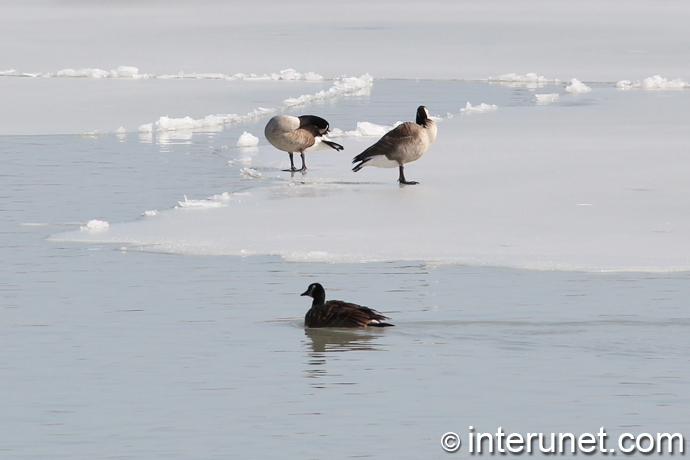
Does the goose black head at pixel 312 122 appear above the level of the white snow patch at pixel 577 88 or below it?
below

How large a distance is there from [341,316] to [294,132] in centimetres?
813

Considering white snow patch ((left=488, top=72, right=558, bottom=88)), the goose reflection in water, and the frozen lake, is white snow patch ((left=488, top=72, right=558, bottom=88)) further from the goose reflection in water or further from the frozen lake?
the goose reflection in water

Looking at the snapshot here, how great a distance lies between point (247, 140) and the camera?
61.0 ft

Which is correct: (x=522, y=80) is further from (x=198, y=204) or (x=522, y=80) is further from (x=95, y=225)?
(x=95, y=225)

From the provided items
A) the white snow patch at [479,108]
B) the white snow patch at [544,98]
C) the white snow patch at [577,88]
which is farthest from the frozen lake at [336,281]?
the white snow patch at [577,88]

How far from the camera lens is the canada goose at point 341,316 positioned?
7.46 metres

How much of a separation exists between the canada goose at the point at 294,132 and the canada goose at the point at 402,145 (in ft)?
4.70

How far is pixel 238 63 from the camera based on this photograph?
120ft

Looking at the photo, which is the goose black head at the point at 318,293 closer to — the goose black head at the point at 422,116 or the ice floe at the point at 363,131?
the goose black head at the point at 422,116

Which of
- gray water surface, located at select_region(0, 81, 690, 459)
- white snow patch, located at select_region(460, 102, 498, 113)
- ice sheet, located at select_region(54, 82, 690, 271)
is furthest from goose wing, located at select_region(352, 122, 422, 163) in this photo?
white snow patch, located at select_region(460, 102, 498, 113)

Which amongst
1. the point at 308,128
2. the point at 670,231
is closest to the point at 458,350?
the point at 670,231

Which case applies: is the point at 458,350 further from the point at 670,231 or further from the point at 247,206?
the point at 247,206

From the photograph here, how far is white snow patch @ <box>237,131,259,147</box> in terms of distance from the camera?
60.7 feet

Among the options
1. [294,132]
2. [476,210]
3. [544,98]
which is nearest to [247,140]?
[294,132]
